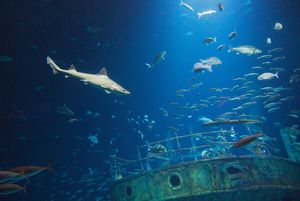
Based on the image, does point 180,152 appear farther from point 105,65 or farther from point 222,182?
point 105,65

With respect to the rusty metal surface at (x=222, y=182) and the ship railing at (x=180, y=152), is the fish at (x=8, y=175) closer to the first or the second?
the ship railing at (x=180, y=152)

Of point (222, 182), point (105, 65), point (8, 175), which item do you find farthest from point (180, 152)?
point (105, 65)

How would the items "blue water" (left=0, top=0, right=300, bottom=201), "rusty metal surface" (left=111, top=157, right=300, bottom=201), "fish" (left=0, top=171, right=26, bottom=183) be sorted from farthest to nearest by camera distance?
"blue water" (left=0, top=0, right=300, bottom=201)
"rusty metal surface" (left=111, top=157, right=300, bottom=201)
"fish" (left=0, top=171, right=26, bottom=183)

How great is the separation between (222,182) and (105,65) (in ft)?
33.4

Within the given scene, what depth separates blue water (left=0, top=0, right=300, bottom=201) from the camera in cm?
1347

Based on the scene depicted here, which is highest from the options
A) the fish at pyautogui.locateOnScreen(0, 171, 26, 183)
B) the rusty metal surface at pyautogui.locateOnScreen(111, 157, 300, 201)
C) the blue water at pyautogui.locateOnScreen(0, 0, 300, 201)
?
the blue water at pyautogui.locateOnScreen(0, 0, 300, 201)

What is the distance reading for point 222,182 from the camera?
34.2 ft

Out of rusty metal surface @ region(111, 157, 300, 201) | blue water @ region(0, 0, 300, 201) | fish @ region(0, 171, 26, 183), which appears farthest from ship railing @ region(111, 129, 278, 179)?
fish @ region(0, 171, 26, 183)

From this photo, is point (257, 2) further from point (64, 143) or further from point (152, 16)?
point (64, 143)

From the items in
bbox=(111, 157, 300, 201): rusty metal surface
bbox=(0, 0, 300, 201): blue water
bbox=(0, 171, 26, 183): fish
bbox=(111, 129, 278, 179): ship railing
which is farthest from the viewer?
bbox=(0, 0, 300, 201): blue water

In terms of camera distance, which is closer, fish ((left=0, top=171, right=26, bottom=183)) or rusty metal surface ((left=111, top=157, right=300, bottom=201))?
fish ((left=0, top=171, right=26, bottom=183))

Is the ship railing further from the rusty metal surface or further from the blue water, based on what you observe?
the blue water

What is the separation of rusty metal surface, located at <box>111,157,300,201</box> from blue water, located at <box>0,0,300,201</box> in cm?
762

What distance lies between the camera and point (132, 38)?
16.1 m
